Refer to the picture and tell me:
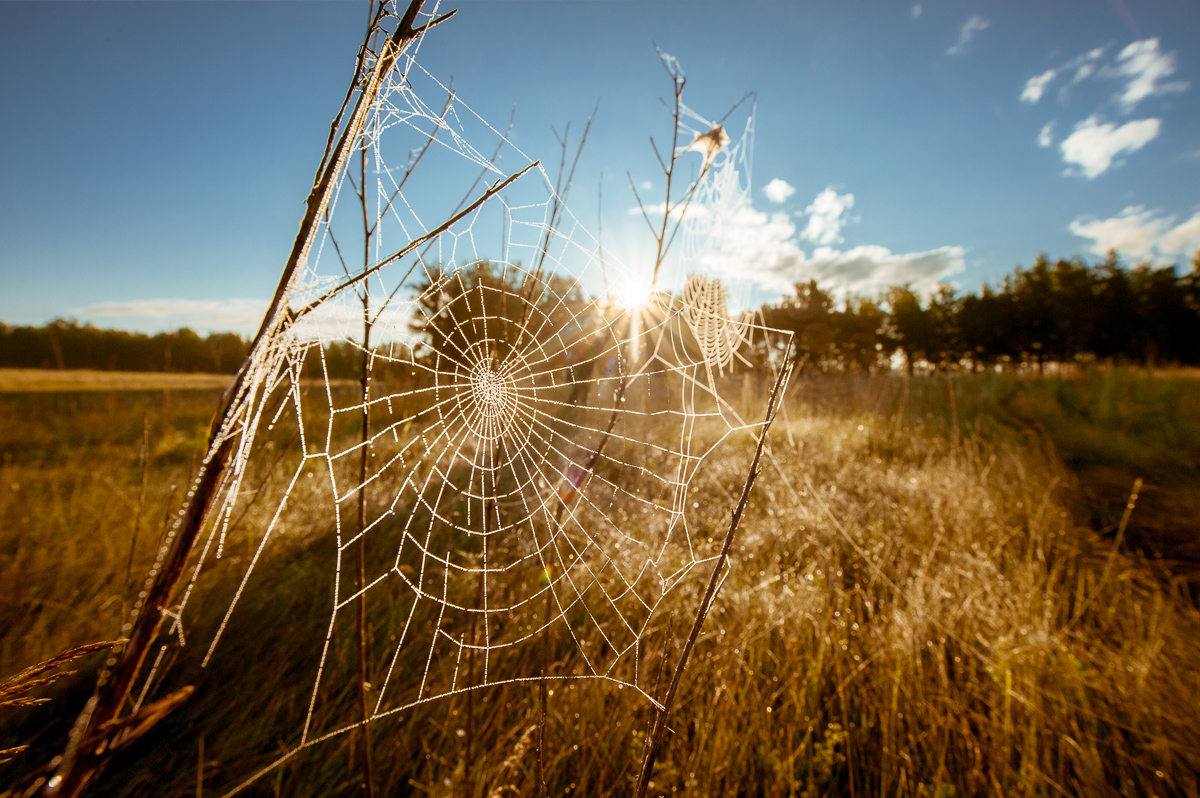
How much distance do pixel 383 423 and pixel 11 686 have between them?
4254 mm

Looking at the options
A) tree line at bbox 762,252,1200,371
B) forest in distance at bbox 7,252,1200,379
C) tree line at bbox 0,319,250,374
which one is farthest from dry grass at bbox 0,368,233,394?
tree line at bbox 762,252,1200,371

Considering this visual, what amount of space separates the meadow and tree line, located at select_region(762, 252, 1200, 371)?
1815 cm

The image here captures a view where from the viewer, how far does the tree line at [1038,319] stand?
23266 mm

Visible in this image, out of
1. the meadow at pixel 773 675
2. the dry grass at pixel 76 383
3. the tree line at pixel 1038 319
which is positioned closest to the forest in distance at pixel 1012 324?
the tree line at pixel 1038 319

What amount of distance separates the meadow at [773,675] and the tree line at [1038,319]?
1815 centimetres

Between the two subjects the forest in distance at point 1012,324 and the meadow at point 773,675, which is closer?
the meadow at point 773,675

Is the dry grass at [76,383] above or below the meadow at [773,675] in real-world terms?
above

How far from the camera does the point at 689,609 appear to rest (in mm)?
2127

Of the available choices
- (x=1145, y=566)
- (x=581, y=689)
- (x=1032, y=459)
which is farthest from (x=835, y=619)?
(x=1032, y=459)

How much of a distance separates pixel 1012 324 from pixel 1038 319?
1084mm

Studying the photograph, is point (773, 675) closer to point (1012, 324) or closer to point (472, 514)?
point (472, 514)

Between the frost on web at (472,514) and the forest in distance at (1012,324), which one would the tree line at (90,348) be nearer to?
the forest in distance at (1012,324)

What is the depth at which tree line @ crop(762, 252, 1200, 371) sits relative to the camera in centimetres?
2327

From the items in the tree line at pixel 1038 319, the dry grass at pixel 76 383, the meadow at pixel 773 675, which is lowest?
the meadow at pixel 773 675
